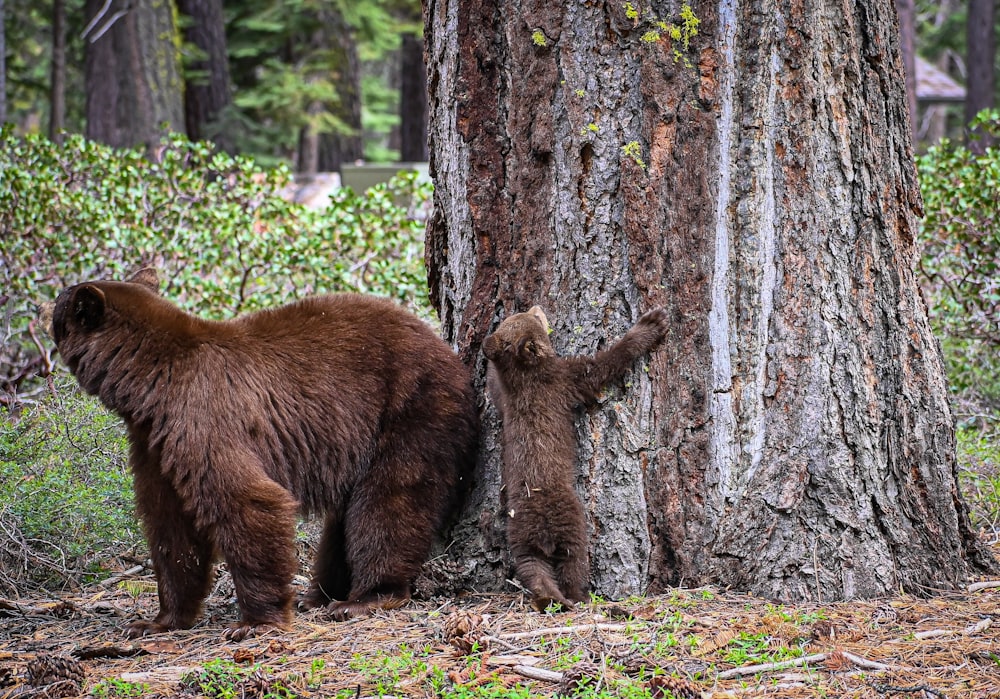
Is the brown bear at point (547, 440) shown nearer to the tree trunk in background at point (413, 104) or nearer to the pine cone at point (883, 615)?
the pine cone at point (883, 615)

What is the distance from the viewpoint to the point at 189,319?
14.6 ft

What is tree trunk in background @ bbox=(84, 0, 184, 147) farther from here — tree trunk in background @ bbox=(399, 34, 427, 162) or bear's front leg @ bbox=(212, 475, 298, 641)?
bear's front leg @ bbox=(212, 475, 298, 641)

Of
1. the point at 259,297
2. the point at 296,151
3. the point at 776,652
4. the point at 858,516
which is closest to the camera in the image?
the point at 776,652

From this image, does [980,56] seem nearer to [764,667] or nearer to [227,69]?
[227,69]

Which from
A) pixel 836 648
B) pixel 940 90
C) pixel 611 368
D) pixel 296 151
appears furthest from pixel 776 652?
pixel 940 90

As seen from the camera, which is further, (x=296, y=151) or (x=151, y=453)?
(x=296, y=151)

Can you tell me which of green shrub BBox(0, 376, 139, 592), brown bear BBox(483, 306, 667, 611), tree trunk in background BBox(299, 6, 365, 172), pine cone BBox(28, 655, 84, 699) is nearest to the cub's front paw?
brown bear BBox(483, 306, 667, 611)

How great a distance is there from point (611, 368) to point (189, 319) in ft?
6.38

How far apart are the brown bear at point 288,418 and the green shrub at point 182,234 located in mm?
4089

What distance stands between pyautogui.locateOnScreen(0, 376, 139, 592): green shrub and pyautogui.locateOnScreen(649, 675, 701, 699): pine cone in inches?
135

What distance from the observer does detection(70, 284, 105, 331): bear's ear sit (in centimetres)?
436

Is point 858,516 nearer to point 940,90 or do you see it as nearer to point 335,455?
point 335,455

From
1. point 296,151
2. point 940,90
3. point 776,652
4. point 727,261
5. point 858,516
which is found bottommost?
point 776,652

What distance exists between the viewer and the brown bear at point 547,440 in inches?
162
